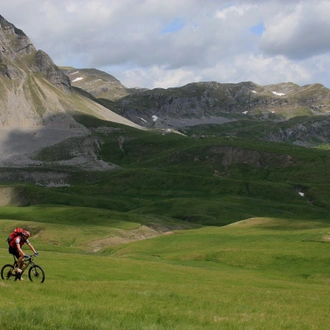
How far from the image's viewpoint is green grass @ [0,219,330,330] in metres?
22.0

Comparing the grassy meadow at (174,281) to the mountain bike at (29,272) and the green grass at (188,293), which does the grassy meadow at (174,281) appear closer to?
the green grass at (188,293)

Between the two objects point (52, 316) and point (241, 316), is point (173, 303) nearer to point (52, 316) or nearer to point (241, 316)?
point (241, 316)

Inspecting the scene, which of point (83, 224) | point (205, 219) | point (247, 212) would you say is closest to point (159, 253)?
point (83, 224)

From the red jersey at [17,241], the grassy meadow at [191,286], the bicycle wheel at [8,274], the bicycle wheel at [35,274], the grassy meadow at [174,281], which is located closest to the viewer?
the grassy meadow at [191,286]

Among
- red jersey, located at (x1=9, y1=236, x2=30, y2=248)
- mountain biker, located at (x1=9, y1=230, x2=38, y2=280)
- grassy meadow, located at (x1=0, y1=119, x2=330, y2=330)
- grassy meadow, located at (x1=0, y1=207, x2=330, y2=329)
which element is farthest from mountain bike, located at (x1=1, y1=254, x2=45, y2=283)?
grassy meadow, located at (x1=0, y1=119, x2=330, y2=330)

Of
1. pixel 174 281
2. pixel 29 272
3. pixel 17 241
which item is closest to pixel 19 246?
pixel 17 241

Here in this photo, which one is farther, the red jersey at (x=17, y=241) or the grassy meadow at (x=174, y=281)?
the red jersey at (x=17, y=241)

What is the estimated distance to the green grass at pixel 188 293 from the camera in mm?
21969

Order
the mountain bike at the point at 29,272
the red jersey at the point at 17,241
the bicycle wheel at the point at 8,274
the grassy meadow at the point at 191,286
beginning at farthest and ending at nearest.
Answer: the bicycle wheel at the point at 8,274
the mountain bike at the point at 29,272
the red jersey at the point at 17,241
the grassy meadow at the point at 191,286

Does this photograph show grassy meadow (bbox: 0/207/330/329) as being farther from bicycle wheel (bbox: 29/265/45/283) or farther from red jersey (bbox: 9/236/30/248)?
red jersey (bbox: 9/236/30/248)

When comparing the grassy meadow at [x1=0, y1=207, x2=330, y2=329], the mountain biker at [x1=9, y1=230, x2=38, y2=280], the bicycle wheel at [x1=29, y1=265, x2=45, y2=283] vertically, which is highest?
the mountain biker at [x1=9, y1=230, x2=38, y2=280]

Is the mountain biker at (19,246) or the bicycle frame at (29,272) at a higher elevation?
the mountain biker at (19,246)

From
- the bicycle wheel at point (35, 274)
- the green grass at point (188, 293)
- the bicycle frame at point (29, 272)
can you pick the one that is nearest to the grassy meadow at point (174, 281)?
the green grass at point (188, 293)

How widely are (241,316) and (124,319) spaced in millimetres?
6662
